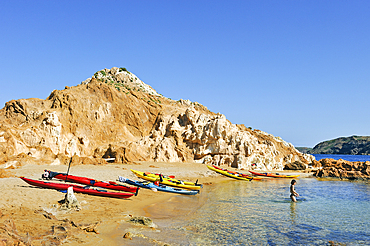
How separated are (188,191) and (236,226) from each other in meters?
8.36

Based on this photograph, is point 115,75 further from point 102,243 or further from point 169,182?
point 102,243

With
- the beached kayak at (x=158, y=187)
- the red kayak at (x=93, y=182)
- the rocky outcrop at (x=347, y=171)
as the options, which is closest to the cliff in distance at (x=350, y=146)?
the rocky outcrop at (x=347, y=171)

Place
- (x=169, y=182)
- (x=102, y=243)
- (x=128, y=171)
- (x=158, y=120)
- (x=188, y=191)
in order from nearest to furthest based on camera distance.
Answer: (x=102, y=243) → (x=188, y=191) → (x=169, y=182) → (x=128, y=171) → (x=158, y=120)

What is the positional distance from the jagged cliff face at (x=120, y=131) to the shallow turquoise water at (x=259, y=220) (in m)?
16.5

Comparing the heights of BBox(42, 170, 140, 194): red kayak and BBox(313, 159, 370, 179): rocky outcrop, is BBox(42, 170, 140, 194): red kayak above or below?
below

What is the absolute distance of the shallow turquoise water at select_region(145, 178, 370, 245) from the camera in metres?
9.91

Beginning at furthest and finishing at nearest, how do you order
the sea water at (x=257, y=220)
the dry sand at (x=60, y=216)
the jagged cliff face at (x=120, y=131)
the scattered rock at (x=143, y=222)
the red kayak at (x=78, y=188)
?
the jagged cliff face at (x=120, y=131)
the red kayak at (x=78, y=188)
the scattered rock at (x=143, y=222)
the sea water at (x=257, y=220)
the dry sand at (x=60, y=216)

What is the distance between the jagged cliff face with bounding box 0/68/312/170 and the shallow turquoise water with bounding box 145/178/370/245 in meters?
16.5

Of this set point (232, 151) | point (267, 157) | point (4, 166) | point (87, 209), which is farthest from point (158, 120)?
point (87, 209)

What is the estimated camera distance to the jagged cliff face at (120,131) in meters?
30.3

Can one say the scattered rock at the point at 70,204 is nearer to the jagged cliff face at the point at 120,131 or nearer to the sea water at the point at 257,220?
the sea water at the point at 257,220

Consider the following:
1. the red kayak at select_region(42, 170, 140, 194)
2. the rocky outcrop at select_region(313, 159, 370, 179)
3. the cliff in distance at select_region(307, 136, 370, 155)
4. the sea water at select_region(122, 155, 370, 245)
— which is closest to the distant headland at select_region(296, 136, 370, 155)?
the cliff in distance at select_region(307, 136, 370, 155)

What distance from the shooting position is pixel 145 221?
34.1 feet

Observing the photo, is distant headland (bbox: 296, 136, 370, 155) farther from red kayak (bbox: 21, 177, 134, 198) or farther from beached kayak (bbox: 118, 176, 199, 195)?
red kayak (bbox: 21, 177, 134, 198)
